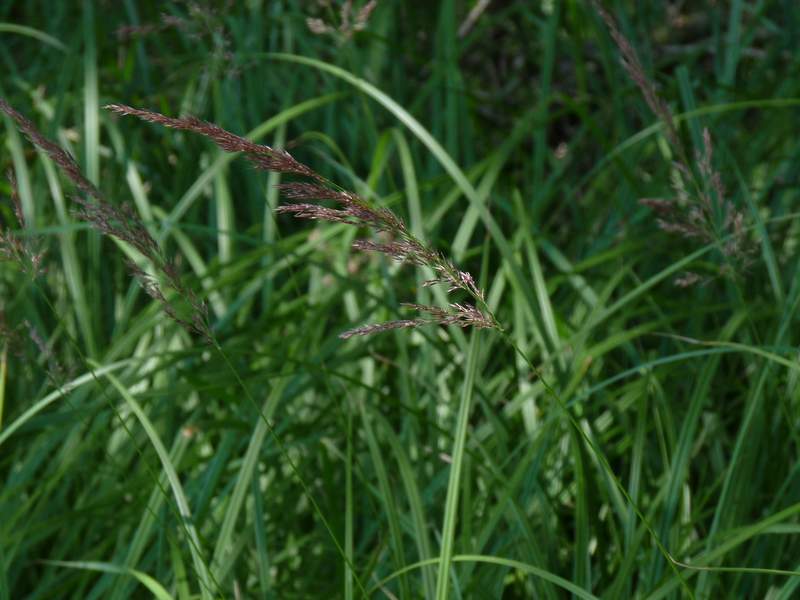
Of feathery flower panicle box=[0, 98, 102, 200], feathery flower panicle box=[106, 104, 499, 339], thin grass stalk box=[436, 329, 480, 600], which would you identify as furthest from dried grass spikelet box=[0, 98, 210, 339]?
thin grass stalk box=[436, 329, 480, 600]

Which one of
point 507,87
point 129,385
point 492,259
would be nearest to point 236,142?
point 129,385

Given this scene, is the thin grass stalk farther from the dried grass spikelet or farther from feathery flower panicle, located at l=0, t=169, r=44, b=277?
feathery flower panicle, located at l=0, t=169, r=44, b=277

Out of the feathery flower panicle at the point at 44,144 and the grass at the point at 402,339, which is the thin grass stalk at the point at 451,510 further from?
the feathery flower panicle at the point at 44,144

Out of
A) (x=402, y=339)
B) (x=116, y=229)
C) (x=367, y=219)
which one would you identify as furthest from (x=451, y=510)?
(x=402, y=339)

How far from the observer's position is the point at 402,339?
168 cm

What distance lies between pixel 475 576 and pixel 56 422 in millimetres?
837

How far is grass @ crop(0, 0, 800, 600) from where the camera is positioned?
130 cm

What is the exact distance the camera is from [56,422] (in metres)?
1.72

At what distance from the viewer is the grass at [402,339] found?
4.25 ft

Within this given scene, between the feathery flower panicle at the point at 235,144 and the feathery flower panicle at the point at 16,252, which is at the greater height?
the feathery flower panicle at the point at 235,144

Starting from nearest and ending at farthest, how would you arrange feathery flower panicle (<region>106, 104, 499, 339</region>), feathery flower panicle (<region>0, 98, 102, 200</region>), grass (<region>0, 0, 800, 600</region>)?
feathery flower panicle (<region>106, 104, 499, 339</region>), feathery flower panicle (<region>0, 98, 102, 200</region>), grass (<region>0, 0, 800, 600</region>)

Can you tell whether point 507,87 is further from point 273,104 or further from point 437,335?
point 437,335

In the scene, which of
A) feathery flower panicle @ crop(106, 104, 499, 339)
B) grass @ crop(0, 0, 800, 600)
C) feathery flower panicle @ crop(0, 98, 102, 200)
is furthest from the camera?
grass @ crop(0, 0, 800, 600)

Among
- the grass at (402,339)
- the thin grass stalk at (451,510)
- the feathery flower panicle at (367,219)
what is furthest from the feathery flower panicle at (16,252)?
the thin grass stalk at (451,510)
